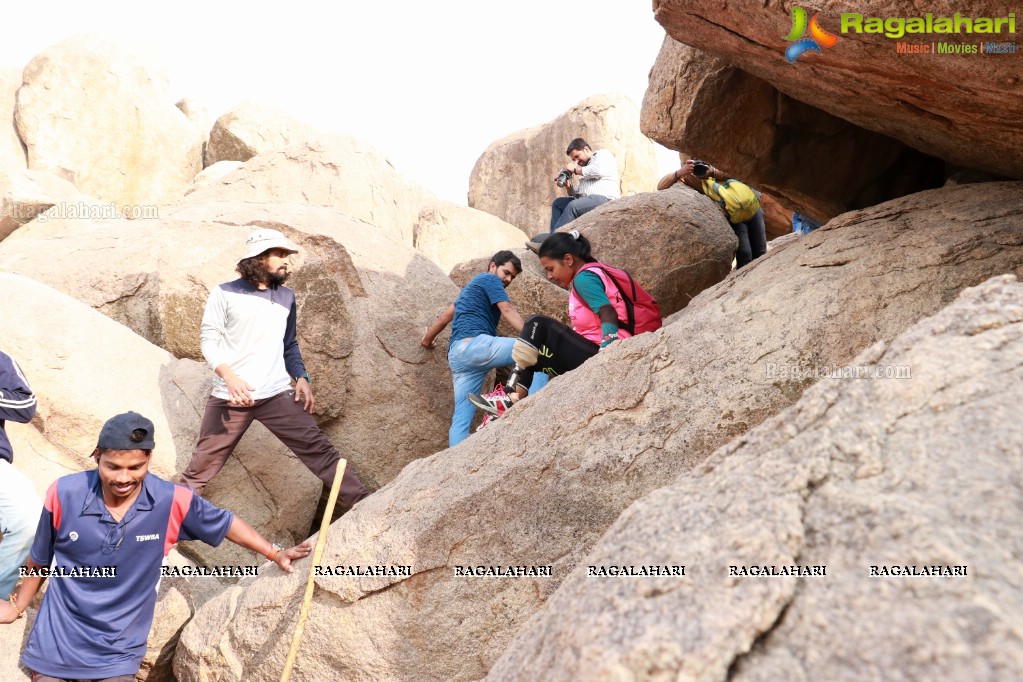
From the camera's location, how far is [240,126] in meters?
15.1

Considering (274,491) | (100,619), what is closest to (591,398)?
(100,619)

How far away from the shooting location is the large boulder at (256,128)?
14914mm

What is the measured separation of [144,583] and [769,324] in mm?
3010

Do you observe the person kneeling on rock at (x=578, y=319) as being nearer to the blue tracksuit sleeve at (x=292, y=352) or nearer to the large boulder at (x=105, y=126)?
the blue tracksuit sleeve at (x=292, y=352)

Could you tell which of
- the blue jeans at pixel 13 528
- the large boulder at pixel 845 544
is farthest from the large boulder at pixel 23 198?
the large boulder at pixel 845 544

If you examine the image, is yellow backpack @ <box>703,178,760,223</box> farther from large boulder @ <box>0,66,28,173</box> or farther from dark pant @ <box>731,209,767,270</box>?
large boulder @ <box>0,66,28,173</box>

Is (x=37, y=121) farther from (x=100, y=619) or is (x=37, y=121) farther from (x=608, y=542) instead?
(x=608, y=542)

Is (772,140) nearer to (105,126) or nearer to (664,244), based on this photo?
(664,244)

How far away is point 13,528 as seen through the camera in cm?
392

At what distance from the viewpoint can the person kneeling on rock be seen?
520 cm

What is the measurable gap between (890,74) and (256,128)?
13062mm

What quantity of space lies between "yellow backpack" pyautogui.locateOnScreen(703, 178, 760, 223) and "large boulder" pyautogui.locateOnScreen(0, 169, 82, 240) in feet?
21.0

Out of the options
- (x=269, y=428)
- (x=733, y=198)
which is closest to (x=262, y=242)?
(x=269, y=428)

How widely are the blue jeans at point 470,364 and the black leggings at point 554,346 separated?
41 cm
